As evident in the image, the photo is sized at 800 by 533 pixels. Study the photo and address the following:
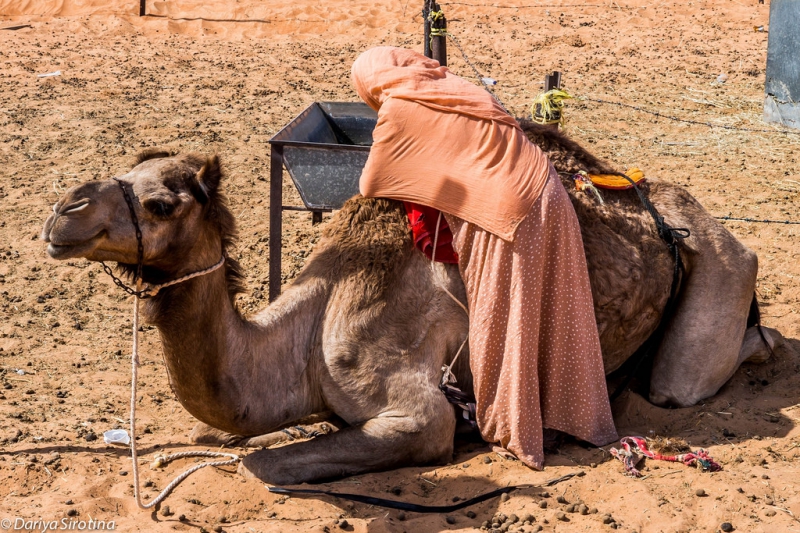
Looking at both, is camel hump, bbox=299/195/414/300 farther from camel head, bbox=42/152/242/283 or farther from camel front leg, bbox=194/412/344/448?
camel front leg, bbox=194/412/344/448

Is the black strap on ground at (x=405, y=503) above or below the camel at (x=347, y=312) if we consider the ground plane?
below

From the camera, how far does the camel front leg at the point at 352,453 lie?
4359 mm

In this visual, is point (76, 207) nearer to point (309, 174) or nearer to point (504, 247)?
point (504, 247)

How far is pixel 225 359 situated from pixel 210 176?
86cm

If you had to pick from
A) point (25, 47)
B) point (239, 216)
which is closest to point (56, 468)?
point (239, 216)

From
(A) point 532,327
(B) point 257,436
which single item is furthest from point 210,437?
(A) point 532,327

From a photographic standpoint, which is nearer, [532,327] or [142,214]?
[142,214]

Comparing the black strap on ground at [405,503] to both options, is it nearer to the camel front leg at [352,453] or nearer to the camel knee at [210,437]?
the camel front leg at [352,453]

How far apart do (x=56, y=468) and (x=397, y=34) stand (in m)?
13.0

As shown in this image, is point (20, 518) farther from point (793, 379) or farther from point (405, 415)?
point (793, 379)

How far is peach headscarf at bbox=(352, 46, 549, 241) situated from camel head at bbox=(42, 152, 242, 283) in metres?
0.85

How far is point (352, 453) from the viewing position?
443cm

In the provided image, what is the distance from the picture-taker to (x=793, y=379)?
213 inches

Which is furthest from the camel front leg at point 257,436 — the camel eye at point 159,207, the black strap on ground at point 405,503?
the camel eye at point 159,207
